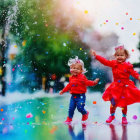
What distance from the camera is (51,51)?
18.3 feet

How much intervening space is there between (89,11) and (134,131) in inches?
92.2

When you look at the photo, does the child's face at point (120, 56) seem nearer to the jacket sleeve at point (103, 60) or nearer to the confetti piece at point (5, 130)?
the jacket sleeve at point (103, 60)

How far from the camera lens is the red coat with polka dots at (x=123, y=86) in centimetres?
364

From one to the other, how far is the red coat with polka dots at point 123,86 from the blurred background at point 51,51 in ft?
0.98


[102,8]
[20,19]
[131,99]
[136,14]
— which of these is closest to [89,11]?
[102,8]

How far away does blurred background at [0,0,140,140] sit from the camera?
447 cm

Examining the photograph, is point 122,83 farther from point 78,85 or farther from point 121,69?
point 78,85

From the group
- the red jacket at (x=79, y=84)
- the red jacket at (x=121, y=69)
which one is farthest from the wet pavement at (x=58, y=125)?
the red jacket at (x=121, y=69)

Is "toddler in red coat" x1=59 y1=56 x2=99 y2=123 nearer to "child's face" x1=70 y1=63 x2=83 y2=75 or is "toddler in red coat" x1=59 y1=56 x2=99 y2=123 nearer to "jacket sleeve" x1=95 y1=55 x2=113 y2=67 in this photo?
"child's face" x1=70 y1=63 x2=83 y2=75

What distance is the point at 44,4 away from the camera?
541 centimetres

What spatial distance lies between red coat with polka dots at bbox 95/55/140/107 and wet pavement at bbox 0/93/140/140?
0.30 metres

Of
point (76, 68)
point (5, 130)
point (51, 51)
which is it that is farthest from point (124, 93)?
point (51, 51)

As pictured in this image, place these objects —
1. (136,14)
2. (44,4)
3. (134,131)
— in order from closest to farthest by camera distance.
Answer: (134,131) < (136,14) < (44,4)

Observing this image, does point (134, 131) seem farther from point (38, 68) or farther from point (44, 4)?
point (44, 4)
